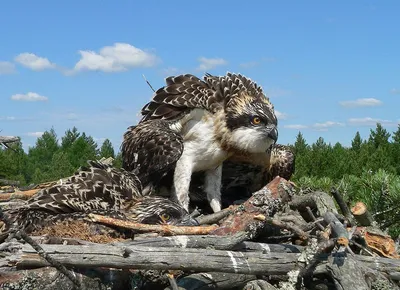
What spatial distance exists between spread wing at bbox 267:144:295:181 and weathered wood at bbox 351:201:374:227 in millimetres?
1806

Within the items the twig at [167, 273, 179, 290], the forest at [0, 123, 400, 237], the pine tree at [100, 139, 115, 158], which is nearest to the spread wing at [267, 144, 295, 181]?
the forest at [0, 123, 400, 237]

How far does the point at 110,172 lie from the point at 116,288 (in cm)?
180

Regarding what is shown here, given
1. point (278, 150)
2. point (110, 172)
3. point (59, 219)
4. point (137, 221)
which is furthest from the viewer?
point (278, 150)

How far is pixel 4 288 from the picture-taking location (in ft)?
10.4

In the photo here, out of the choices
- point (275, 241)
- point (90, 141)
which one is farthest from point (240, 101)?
point (90, 141)

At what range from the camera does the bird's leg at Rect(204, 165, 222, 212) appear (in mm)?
6328

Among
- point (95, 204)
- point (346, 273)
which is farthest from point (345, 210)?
point (95, 204)

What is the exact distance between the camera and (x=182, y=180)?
595 centimetres

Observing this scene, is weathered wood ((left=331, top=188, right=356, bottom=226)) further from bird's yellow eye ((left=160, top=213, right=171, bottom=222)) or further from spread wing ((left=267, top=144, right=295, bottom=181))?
spread wing ((left=267, top=144, right=295, bottom=181))

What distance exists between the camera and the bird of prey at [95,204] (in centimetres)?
435

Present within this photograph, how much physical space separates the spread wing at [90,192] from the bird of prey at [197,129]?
61cm

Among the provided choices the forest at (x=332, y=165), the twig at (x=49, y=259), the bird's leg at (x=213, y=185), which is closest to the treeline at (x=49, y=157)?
the forest at (x=332, y=165)

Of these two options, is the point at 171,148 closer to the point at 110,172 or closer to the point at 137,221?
the point at 110,172

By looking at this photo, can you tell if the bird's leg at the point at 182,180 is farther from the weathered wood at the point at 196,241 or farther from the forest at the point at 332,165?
the weathered wood at the point at 196,241
